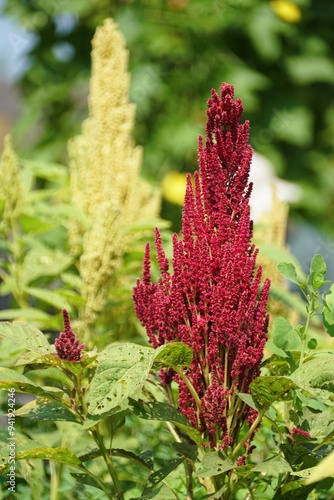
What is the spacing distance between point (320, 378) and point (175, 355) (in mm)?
187

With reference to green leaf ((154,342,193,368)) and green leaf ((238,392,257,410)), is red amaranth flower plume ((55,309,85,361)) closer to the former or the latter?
green leaf ((154,342,193,368))

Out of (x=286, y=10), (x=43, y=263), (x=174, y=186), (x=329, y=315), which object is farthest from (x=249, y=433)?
(x=286, y=10)

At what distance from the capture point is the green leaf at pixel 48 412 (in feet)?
4.05

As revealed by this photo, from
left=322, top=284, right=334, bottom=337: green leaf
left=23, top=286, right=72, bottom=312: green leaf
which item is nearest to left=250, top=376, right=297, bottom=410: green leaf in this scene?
left=322, top=284, right=334, bottom=337: green leaf

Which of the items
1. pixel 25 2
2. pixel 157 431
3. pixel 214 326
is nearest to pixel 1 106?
pixel 25 2

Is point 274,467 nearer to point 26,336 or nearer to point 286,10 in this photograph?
point 26,336

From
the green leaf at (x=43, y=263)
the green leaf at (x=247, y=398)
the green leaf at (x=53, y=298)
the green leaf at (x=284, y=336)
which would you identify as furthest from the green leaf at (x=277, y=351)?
the green leaf at (x=43, y=263)

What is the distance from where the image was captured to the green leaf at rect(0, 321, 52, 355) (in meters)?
1.19

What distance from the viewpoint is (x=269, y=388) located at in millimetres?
1134

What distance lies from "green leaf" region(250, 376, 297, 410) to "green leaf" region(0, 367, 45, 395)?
287mm

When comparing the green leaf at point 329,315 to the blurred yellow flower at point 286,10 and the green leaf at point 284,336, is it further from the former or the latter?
the blurred yellow flower at point 286,10

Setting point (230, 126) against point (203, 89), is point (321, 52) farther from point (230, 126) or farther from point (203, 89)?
point (230, 126)

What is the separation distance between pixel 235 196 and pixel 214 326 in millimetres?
186

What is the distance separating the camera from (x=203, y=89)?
18.2 feet
